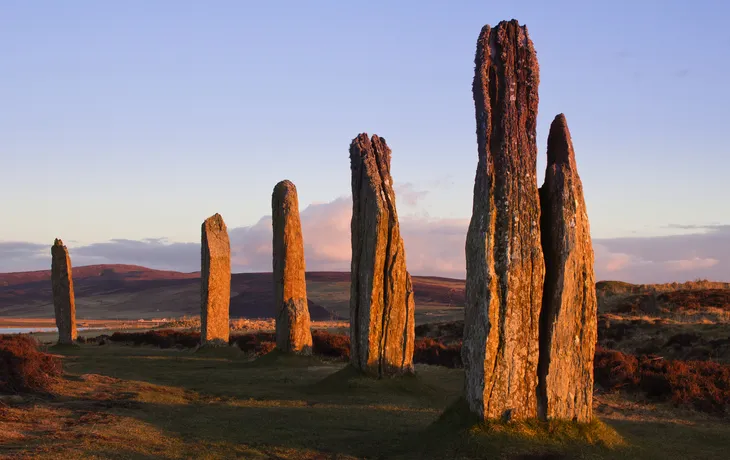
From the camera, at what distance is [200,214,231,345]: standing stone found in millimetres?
27703

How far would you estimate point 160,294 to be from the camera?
98.5 metres

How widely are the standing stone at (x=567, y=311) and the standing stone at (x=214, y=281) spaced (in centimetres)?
1779

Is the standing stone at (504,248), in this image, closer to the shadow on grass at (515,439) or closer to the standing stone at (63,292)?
the shadow on grass at (515,439)

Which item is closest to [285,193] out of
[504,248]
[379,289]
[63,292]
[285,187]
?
[285,187]

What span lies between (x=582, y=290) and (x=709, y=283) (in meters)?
37.1

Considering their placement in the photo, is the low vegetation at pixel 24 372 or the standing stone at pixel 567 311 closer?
the standing stone at pixel 567 311

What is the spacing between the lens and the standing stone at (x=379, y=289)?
17.9 metres

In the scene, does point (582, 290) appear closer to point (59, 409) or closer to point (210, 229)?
point (59, 409)

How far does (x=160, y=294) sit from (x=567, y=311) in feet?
303

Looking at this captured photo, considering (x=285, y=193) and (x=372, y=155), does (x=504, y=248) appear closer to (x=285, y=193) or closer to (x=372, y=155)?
(x=372, y=155)

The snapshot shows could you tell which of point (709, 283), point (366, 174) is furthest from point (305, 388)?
point (709, 283)

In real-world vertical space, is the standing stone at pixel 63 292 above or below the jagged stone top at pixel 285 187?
below

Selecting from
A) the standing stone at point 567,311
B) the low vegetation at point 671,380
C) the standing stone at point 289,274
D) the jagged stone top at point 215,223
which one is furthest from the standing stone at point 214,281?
the standing stone at point 567,311

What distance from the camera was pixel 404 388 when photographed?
1772cm
